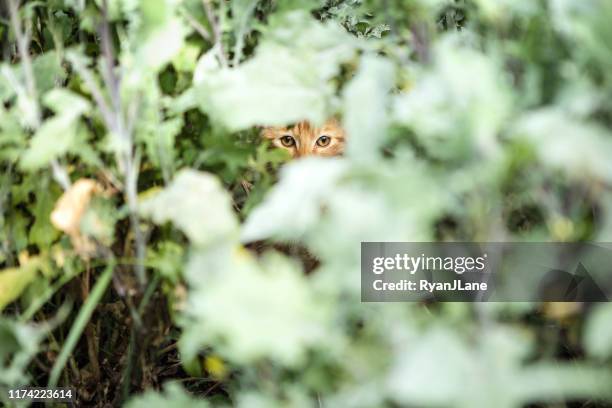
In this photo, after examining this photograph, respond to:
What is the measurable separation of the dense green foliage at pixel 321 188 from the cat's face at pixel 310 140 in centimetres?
112

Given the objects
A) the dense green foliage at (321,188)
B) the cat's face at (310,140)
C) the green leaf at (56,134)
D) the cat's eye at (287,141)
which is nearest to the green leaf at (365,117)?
the dense green foliage at (321,188)

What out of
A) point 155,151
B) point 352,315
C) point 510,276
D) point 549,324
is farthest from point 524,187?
point 155,151

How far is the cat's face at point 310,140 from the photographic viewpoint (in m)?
2.04

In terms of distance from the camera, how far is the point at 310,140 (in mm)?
2119

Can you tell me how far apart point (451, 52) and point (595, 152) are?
0.14 m

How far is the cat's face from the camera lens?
Result: 6.70ft

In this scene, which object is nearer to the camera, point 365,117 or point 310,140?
point 365,117

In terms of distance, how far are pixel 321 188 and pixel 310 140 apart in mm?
1637

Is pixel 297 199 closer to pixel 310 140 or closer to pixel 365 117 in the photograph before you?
pixel 365 117

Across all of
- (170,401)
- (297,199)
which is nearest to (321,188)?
(297,199)

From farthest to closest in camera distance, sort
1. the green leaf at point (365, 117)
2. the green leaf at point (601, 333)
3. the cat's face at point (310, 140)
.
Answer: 1. the cat's face at point (310, 140)
2. the green leaf at point (365, 117)
3. the green leaf at point (601, 333)

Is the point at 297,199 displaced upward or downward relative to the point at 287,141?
downward

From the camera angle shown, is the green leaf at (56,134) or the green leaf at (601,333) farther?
the green leaf at (56,134)

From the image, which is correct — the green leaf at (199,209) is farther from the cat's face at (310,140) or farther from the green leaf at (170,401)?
the cat's face at (310,140)
